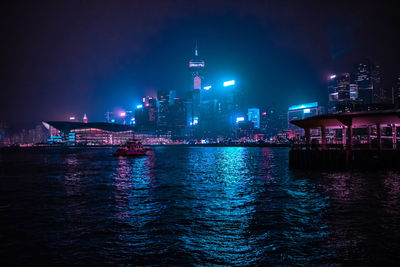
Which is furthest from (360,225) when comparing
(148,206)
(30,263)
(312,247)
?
(30,263)

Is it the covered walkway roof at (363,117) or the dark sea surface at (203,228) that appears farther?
the covered walkway roof at (363,117)

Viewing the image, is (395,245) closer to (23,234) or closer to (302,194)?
(302,194)

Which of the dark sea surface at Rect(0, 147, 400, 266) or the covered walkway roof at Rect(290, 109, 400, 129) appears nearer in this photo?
the dark sea surface at Rect(0, 147, 400, 266)

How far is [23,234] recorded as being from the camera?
42.3 feet

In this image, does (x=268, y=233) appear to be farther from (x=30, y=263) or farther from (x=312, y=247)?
(x=30, y=263)

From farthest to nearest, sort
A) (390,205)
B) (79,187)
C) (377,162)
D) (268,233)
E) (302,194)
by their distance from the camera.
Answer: (377,162)
(79,187)
(302,194)
(390,205)
(268,233)

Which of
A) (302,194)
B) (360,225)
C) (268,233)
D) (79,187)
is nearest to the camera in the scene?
(268,233)

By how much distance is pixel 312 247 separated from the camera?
34.8 feet

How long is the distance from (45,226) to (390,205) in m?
20.3

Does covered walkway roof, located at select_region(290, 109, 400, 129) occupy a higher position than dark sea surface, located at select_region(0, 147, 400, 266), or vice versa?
covered walkway roof, located at select_region(290, 109, 400, 129)

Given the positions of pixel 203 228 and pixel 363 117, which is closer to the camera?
pixel 203 228

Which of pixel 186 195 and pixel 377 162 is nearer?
pixel 186 195

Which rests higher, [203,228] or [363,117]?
[363,117]

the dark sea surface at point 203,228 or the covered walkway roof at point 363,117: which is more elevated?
the covered walkway roof at point 363,117
